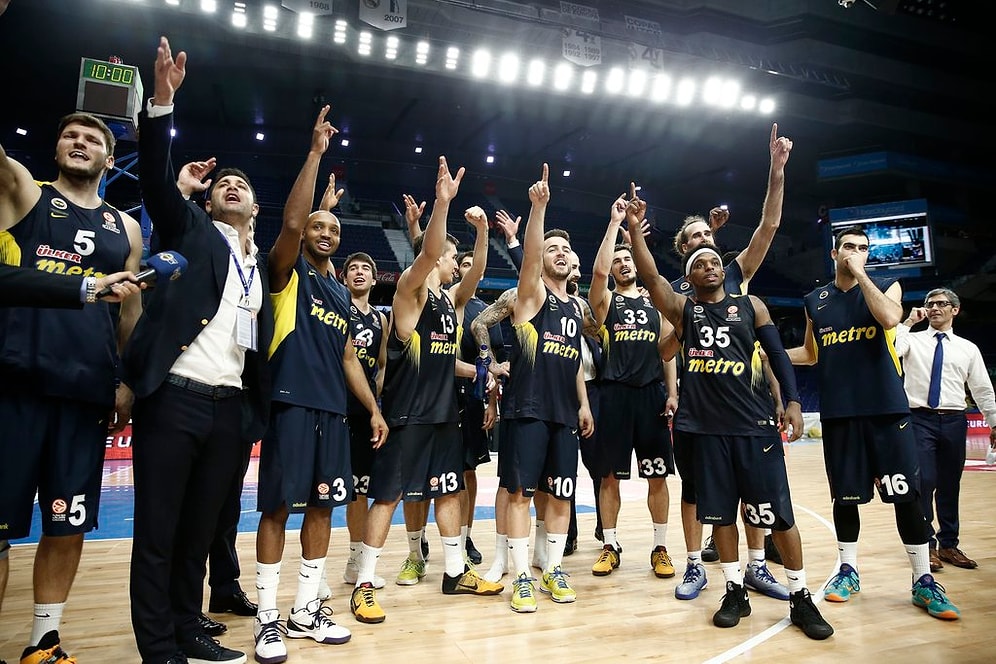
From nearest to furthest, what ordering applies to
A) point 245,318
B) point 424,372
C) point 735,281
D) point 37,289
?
point 37,289, point 245,318, point 424,372, point 735,281

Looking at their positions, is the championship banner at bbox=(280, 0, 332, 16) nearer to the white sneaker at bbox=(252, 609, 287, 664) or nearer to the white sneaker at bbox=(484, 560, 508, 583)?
the white sneaker at bbox=(484, 560, 508, 583)

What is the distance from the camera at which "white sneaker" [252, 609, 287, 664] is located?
299cm

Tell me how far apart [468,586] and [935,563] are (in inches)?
155

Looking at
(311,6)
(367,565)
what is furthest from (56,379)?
(311,6)

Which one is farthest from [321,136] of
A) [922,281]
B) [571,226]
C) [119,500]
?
[922,281]

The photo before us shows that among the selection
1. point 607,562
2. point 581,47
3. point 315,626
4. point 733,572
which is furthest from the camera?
point 581,47

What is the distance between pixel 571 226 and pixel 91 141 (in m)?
23.7

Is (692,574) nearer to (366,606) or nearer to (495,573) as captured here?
(495,573)

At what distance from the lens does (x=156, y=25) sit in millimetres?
14438

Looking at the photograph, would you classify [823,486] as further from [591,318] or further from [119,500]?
[119,500]

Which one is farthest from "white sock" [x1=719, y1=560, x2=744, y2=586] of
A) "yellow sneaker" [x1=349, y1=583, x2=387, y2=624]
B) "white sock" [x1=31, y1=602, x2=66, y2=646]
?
"white sock" [x1=31, y1=602, x2=66, y2=646]

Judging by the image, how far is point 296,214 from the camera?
323cm

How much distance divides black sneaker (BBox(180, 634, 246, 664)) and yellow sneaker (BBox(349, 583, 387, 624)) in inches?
30.6

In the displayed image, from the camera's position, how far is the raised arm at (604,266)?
177 inches
